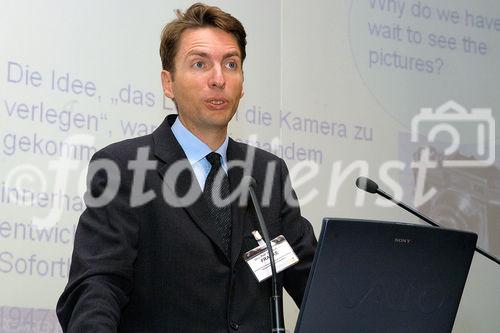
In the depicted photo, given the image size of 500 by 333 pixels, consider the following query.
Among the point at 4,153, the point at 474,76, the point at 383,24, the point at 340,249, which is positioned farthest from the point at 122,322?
the point at 474,76

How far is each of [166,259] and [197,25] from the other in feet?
2.40

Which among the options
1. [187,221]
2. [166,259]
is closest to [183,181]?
[187,221]

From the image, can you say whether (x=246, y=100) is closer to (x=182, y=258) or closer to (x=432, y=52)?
(x=432, y=52)

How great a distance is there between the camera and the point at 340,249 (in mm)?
1783

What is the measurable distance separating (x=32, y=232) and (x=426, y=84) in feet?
7.32

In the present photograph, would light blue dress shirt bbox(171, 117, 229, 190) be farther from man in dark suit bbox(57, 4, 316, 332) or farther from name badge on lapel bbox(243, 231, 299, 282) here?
name badge on lapel bbox(243, 231, 299, 282)

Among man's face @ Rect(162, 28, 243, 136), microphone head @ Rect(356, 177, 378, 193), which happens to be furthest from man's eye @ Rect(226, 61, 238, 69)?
microphone head @ Rect(356, 177, 378, 193)

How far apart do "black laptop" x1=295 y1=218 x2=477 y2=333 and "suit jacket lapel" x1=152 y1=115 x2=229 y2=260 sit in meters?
0.45

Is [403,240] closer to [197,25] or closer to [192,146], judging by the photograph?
[192,146]

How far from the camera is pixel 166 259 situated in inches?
84.3

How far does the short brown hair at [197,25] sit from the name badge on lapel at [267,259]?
66 centimetres

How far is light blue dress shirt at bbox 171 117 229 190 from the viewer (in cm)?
231

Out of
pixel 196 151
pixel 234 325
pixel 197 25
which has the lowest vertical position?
pixel 234 325

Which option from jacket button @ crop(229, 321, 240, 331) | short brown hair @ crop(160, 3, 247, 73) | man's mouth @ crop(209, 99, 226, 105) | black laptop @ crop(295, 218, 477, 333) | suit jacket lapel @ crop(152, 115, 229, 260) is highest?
short brown hair @ crop(160, 3, 247, 73)
